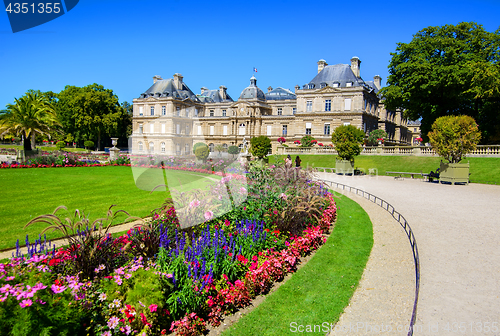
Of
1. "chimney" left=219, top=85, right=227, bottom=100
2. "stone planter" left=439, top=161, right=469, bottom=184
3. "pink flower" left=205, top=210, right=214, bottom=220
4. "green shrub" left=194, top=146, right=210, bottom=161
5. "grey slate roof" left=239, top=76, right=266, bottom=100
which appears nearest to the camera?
"pink flower" left=205, top=210, right=214, bottom=220

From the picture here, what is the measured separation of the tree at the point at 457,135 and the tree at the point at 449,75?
9.57m

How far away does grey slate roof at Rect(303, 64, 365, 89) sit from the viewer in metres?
44.8

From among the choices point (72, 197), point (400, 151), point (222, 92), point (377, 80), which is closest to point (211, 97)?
point (222, 92)

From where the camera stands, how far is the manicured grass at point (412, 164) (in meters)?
20.7

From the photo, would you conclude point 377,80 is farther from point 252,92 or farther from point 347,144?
point 347,144

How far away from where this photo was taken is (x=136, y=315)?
11.5 feet

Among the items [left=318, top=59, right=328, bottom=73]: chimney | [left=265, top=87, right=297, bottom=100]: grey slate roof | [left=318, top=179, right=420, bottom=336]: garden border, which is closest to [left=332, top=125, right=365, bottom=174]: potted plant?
[left=318, top=179, right=420, bottom=336]: garden border

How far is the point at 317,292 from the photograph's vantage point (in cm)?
501

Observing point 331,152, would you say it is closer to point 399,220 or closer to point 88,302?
point 399,220

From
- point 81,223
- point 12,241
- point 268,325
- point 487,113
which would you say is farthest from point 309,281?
point 487,113

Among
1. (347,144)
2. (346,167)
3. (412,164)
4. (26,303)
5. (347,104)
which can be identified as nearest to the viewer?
(26,303)

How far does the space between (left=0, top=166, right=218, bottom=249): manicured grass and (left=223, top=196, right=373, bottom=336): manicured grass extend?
3.30 m

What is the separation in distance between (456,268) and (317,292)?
3282 millimetres

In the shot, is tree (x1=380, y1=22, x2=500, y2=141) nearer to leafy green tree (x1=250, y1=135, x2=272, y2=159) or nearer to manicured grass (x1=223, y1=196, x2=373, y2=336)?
leafy green tree (x1=250, y1=135, x2=272, y2=159)
